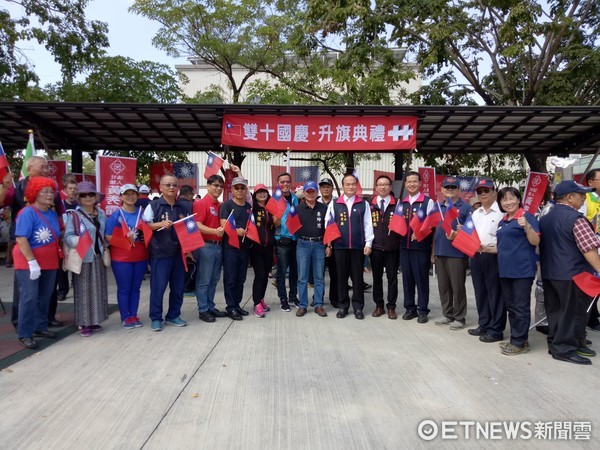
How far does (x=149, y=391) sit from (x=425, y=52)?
1319 cm

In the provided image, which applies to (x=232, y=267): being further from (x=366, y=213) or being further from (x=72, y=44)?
(x=72, y=44)

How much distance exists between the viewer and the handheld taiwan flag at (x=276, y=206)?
557cm

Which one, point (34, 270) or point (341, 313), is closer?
point (34, 270)

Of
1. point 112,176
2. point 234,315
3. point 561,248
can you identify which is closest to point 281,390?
point 234,315

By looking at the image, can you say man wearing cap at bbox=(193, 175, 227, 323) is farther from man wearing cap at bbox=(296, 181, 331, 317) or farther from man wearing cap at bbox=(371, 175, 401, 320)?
man wearing cap at bbox=(371, 175, 401, 320)

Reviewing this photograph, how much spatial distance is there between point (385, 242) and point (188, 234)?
8.15ft

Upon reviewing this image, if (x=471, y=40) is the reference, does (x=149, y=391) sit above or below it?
below

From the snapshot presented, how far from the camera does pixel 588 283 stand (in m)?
3.81

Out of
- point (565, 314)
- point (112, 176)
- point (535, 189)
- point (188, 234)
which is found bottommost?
point (565, 314)

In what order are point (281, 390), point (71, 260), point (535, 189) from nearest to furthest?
point (281, 390) → point (71, 260) → point (535, 189)

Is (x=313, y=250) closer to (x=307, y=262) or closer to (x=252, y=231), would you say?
(x=307, y=262)

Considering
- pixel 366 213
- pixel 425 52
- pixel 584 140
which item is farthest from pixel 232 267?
pixel 425 52

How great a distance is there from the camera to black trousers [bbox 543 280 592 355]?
393 centimetres

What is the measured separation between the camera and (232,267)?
5.31 metres
